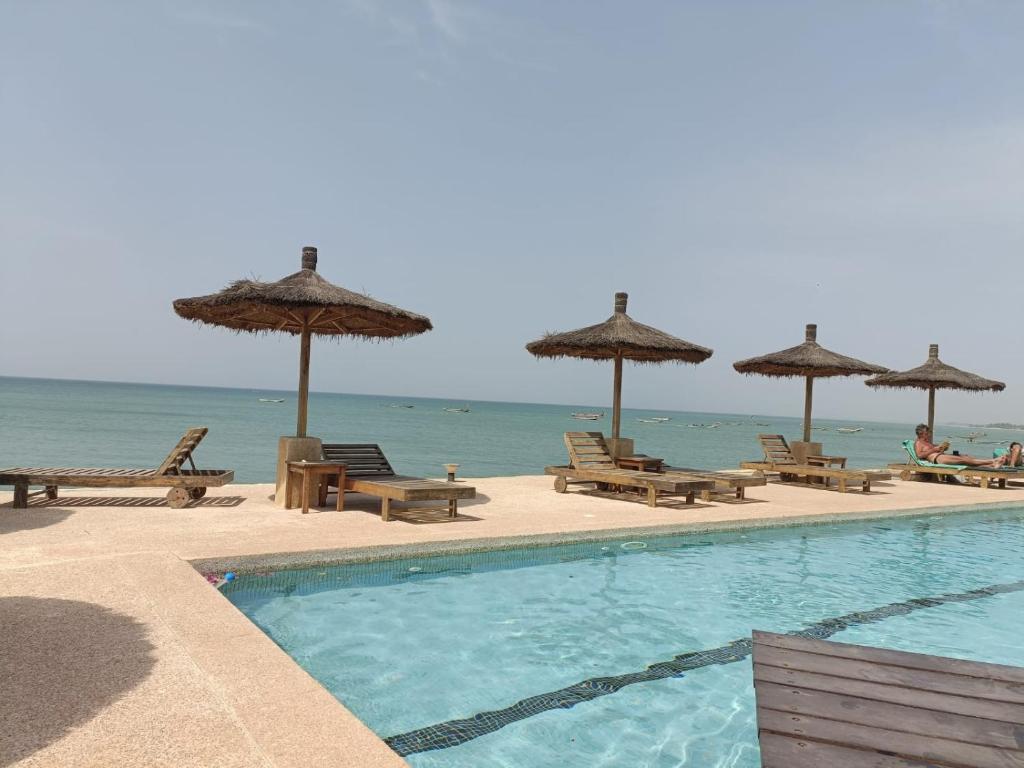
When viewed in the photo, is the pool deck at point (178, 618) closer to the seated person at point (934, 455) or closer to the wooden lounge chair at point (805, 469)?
the wooden lounge chair at point (805, 469)

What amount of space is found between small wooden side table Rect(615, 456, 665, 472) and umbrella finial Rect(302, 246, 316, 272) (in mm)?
5260

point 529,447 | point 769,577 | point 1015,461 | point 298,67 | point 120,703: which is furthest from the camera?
point 529,447

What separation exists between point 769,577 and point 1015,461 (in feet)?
32.8

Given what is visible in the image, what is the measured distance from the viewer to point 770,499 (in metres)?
10.0

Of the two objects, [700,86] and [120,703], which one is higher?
[700,86]

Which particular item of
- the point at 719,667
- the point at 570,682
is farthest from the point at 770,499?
the point at 570,682

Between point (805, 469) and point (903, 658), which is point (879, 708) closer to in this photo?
point (903, 658)

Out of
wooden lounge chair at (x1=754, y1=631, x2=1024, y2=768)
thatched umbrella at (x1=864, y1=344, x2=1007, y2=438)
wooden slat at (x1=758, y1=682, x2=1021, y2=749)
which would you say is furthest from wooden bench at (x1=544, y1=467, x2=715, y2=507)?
thatched umbrella at (x1=864, y1=344, x2=1007, y2=438)

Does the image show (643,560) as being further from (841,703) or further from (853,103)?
(853,103)

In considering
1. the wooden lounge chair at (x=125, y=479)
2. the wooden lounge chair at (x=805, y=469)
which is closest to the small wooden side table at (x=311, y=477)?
the wooden lounge chair at (x=125, y=479)

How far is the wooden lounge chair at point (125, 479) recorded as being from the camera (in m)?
6.77

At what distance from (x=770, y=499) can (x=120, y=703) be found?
29.8 ft

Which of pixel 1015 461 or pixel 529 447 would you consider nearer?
pixel 1015 461

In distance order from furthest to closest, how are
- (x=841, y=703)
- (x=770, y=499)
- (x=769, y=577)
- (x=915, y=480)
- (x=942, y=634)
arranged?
(x=915, y=480) → (x=770, y=499) → (x=769, y=577) → (x=942, y=634) → (x=841, y=703)
